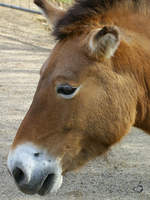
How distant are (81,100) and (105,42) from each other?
42cm

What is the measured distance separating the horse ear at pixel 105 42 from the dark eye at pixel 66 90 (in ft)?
0.93

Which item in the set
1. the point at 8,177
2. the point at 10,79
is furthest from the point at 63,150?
the point at 10,79

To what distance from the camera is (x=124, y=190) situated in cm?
395

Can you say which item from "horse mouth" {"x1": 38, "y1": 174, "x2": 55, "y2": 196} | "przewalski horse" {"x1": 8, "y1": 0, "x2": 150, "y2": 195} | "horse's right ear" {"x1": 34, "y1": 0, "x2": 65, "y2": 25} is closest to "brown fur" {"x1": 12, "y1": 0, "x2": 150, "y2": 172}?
"przewalski horse" {"x1": 8, "y1": 0, "x2": 150, "y2": 195}

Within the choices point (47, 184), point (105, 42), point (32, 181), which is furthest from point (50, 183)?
point (105, 42)

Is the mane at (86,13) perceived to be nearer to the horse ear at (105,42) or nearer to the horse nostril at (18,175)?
the horse ear at (105,42)

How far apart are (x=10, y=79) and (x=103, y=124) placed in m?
5.14

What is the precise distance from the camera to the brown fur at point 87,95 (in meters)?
2.42

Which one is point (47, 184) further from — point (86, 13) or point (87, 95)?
point (86, 13)

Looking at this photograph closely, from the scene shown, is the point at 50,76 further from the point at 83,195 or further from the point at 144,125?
the point at 83,195

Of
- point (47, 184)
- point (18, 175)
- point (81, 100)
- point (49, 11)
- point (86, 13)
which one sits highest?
point (86, 13)

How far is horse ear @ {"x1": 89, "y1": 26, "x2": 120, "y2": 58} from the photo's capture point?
229cm

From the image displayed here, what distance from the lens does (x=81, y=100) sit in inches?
95.4

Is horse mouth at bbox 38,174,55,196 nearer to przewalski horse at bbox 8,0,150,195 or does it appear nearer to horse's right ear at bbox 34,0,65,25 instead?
przewalski horse at bbox 8,0,150,195
